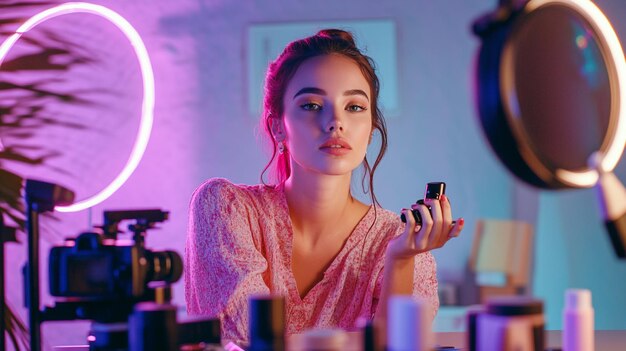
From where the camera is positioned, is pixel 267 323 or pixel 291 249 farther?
pixel 291 249

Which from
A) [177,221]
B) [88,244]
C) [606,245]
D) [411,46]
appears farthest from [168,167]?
[88,244]

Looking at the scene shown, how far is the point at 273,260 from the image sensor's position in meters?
1.68

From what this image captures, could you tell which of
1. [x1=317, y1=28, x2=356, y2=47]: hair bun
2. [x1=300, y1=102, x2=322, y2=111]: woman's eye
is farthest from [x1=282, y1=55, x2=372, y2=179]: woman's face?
[x1=317, y1=28, x2=356, y2=47]: hair bun

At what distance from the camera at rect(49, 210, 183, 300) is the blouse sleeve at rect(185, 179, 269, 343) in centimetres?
55

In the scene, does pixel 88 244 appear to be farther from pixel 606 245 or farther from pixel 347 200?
pixel 606 245

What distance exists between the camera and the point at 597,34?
2.33 ft

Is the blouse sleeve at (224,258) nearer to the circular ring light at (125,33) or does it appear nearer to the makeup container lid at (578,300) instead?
the circular ring light at (125,33)

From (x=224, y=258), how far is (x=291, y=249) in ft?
0.81

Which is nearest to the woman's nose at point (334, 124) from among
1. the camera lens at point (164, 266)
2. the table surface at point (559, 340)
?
the table surface at point (559, 340)

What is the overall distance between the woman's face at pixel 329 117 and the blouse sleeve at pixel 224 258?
21cm

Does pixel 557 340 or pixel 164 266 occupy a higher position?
pixel 164 266

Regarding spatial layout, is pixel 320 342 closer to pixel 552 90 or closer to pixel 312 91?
pixel 552 90

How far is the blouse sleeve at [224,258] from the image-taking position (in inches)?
55.6

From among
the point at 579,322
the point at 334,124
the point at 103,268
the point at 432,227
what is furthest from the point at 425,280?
the point at 103,268
